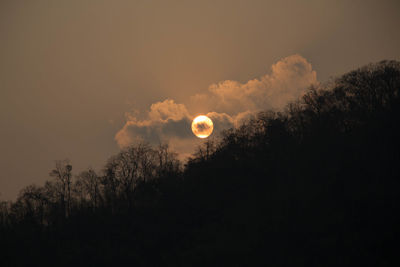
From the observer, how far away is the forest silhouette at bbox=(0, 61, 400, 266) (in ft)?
120

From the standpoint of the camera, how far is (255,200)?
50.6 m

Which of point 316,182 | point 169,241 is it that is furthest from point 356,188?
point 169,241

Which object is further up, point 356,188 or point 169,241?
point 356,188

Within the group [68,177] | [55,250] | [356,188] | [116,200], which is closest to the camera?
[356,188]

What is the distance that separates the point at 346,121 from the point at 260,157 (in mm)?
17973

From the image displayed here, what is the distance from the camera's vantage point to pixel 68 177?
264ft

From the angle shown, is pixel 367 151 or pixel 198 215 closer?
pixel 367 151

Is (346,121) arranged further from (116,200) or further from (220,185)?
(116,200)

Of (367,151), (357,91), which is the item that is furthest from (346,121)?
(367,151)

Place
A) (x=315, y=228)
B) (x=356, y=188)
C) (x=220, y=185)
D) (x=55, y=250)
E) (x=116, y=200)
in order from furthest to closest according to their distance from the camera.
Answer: (x=116, y=200) → (x=220, y=185) → (x=55, y=250) → (x=356, y=188) → (x=315, y=228)

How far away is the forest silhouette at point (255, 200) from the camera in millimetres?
36594

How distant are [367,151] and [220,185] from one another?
26219 millimetres

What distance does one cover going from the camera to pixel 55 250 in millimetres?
53594

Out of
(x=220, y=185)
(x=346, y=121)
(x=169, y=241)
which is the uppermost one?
(x=346, y=121)
